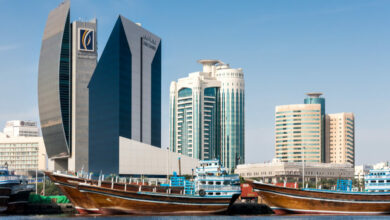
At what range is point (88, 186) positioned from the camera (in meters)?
124

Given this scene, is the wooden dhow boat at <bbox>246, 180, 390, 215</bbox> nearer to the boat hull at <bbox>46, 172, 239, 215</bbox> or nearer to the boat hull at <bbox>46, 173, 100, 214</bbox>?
the boat hull at <bbox>46, 172, 239, 215</bbox>

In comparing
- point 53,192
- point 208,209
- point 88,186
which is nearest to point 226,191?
point 208,209

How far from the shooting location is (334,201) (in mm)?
125188

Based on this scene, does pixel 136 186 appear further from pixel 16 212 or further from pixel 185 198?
pixel 16 212

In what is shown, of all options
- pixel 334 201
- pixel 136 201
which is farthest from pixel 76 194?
pixel 334 201

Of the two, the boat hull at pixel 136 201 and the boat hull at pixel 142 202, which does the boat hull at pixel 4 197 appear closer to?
the boat hull at pixel 136 201

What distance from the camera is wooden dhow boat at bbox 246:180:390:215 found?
12494cm

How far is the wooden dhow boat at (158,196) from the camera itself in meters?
124

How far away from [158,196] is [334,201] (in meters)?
32.8

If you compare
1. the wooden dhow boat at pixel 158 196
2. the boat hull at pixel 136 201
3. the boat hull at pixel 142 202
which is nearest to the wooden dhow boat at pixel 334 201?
the wooden dhow boat at pixel 158 196

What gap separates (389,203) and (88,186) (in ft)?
184

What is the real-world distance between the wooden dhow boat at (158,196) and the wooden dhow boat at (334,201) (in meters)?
10.8

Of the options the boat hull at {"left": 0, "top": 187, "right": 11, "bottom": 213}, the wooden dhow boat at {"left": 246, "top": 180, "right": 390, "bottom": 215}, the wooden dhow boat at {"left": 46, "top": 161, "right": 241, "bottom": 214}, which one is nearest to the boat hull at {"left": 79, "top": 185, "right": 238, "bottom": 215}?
the wooden dhow boat at {"left": 46, "top": 161, "right": 241, "bottom": 214}

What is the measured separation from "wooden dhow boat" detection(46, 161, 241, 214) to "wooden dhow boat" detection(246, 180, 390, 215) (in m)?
10.8
